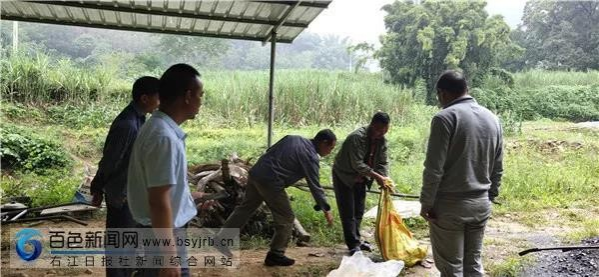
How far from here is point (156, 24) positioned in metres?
6.01

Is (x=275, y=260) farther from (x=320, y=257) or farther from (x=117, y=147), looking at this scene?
(x=117, y=147)

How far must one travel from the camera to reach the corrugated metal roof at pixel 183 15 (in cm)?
505

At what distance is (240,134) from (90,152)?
373 centimetres

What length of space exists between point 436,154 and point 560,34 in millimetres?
19170

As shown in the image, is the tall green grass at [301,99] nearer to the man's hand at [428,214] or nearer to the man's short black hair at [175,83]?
the man's hand at [428,214]

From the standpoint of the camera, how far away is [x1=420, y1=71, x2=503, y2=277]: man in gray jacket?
114 inches

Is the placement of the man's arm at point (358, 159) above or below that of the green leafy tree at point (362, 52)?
below

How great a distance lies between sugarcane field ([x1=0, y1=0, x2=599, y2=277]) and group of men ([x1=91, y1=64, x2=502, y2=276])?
1cm

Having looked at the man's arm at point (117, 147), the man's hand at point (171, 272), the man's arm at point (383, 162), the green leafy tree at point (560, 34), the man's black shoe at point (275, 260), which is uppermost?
the green leafy tree at point (560, 34)

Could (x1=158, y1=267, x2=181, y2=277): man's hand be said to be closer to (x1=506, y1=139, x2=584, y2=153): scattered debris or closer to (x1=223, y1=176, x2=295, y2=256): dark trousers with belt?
(x1=223, y1=176, x2=295, y2=256): dark trousers with belt

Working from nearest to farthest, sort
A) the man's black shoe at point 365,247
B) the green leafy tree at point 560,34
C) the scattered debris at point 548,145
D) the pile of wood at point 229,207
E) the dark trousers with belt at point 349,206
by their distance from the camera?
the dark trousers with belt at point 349,206, the man's black shoe at point 365,247, the pile of wood at point 229,207, the scattered debris at point 548,145, the green leafy tree at point 560,34

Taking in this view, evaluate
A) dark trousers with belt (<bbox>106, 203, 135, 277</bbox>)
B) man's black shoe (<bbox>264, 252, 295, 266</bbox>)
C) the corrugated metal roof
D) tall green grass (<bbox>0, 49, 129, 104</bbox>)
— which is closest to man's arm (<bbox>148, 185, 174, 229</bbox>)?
dark trousers with belt (<bbox>106, 203, 135, 277</bbox>)

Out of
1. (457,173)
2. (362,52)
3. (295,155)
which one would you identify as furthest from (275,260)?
(362,52)

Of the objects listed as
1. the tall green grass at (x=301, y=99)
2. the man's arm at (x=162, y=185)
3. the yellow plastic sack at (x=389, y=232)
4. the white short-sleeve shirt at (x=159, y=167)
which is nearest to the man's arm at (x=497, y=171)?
the yellow plastic sack at (x=389, y=232)
